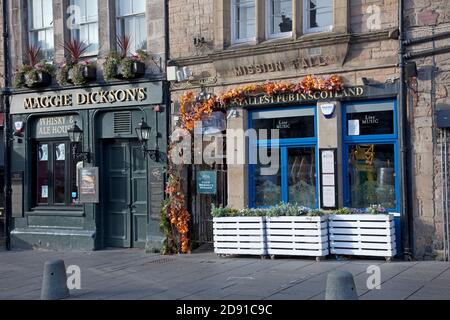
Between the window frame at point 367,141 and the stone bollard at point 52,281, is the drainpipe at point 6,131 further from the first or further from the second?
the window frame at point 367,141

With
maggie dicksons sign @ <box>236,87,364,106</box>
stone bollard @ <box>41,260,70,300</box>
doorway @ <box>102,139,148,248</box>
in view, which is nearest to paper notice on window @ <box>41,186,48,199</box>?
doorway @ <box>102,139,148,248</box>

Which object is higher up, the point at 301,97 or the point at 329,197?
the point at 301,97

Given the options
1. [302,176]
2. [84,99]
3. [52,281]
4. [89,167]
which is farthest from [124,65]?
[52,281]

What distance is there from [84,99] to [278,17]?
4860mm

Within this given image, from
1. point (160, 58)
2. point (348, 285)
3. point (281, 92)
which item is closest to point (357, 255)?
point (281, 92)

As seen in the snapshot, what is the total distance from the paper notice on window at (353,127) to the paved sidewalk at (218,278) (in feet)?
7.72

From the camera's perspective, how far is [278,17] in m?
13.0

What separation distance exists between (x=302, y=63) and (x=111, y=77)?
4.33 metres

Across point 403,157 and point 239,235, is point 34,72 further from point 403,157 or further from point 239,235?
point 403,157

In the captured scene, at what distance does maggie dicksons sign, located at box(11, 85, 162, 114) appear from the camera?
46.3 ft

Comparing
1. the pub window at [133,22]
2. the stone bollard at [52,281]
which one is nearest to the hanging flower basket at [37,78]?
the pub window at [133,22]

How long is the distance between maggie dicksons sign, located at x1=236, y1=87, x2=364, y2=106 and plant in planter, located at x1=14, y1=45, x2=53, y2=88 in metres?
5.05

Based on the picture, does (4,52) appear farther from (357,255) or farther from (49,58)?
(357,255)

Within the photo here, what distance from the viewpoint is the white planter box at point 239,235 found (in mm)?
12062
